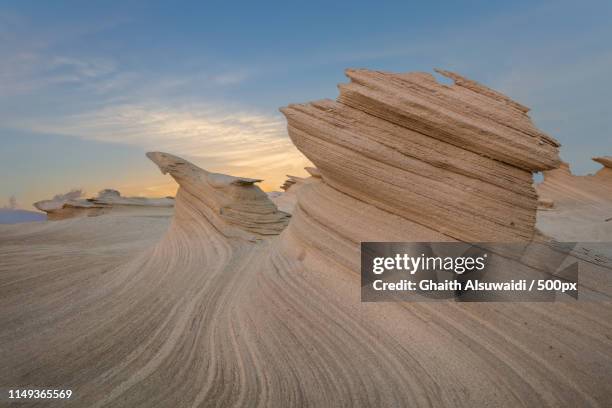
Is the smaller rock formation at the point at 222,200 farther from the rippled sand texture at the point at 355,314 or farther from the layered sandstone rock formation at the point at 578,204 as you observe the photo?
the layered sandstone rock formation at the point at 578,204

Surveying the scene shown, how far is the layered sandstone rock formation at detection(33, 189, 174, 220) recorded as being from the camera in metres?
23.0

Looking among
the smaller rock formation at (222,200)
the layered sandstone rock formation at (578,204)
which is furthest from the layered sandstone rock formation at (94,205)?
the layered sandstone rock formation at (578,204)

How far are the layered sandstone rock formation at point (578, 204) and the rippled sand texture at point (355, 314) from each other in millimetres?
11967

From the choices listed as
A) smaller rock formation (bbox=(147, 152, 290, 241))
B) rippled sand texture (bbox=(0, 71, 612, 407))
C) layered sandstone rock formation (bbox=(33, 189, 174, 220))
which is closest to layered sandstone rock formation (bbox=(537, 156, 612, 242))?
smaller rock formation (bbox=(147, 152, 290, 241))

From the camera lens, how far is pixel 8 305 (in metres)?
7.61

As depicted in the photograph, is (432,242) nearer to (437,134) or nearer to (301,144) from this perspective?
(437,134)

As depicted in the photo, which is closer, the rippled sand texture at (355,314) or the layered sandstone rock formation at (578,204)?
the rippled sand texture at (355,314)

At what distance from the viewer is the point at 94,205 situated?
75.7ft

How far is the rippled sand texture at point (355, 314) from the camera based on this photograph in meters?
4.67

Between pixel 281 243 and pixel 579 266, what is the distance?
5212 mm

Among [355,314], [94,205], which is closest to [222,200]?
[355,314]

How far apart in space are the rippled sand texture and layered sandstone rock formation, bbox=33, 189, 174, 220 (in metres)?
16.1

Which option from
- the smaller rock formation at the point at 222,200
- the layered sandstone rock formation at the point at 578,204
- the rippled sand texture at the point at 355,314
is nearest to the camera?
the rippled sand texture at the point at 355,314

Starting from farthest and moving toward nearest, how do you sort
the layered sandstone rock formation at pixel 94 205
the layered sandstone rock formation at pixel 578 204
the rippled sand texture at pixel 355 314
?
1. the layered sandstone rock formation at pixel 94 205
2. the layered sandstone rock formation at pixel 578 204
3. the rippled sand texture at pixel 355 314
